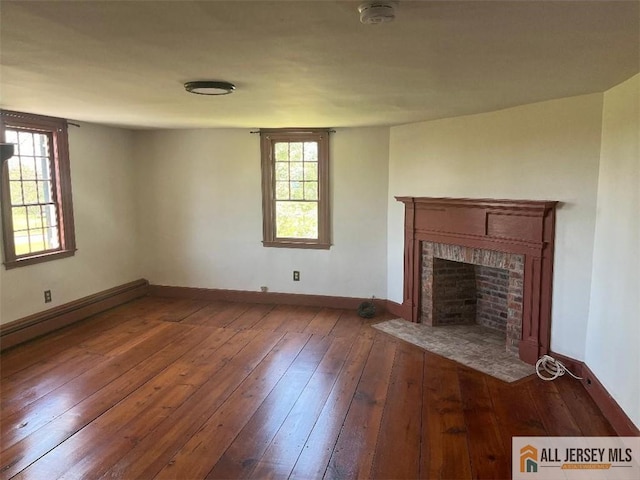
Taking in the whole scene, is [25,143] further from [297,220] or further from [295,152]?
[297,220]

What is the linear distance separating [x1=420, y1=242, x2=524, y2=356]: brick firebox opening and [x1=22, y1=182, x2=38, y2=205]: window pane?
4.16 meters

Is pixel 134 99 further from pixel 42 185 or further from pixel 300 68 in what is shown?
pixel 42 185

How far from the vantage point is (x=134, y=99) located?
3441mm

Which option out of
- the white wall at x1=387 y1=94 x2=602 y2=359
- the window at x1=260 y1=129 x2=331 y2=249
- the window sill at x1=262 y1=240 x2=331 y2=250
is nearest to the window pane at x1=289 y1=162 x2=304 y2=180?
the window at x1=260 y1=129 x2=331 y2=249

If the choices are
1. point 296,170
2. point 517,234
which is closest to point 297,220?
point 296,170

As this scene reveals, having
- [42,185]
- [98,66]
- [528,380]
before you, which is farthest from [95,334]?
[528,380]

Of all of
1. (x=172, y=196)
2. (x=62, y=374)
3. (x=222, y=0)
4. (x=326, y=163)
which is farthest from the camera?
(x=172, y=196)

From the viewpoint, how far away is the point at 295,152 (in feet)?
18.2

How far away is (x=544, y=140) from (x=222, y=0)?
3.02 meters

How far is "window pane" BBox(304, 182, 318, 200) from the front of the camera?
218 inches

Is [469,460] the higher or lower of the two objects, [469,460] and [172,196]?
the lower

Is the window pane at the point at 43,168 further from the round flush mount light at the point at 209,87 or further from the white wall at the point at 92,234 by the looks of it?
the round flush mount light at the point at 209,87

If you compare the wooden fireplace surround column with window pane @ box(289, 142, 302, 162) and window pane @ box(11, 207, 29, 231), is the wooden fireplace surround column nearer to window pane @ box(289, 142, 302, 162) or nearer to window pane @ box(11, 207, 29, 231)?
window pane @ box(289, 142, 302, 162)

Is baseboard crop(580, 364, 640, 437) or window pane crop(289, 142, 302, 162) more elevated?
window pane crop(289, 142, 302, 162)
